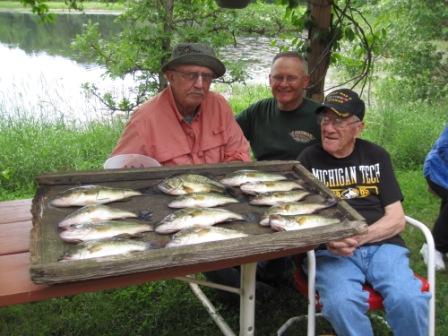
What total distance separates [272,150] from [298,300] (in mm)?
1098

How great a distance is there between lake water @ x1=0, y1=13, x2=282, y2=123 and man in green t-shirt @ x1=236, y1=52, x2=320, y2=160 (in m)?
3.70

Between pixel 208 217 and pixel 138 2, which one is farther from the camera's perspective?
pixel 138 2

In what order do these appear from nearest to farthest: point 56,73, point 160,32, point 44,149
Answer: point 160,32
point 44,149
point 56,73

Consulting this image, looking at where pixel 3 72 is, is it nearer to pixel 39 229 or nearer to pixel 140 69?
pixel 140 69

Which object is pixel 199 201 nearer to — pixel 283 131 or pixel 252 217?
pixel 252 217

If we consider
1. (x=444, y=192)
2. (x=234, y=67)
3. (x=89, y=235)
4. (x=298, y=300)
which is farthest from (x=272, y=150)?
(x=234, y=67)

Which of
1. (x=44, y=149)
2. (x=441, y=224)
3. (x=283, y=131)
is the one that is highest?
(x=283, y=131)

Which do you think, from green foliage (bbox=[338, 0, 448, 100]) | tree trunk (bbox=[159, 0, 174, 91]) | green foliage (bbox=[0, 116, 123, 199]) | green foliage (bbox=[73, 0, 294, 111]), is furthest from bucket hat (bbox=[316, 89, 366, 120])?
green foliage (bbox=[338, 0, 448, 100])

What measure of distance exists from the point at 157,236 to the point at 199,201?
12.6 inches

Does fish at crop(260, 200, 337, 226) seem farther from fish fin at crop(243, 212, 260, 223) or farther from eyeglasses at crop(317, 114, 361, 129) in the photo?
eyeglasses at crop(317, 114, 361, 129)

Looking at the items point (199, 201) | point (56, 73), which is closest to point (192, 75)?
point (199, 201)

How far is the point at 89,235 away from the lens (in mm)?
1886

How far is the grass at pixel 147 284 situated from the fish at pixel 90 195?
3.98 feet

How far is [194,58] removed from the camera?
9.53 feet
